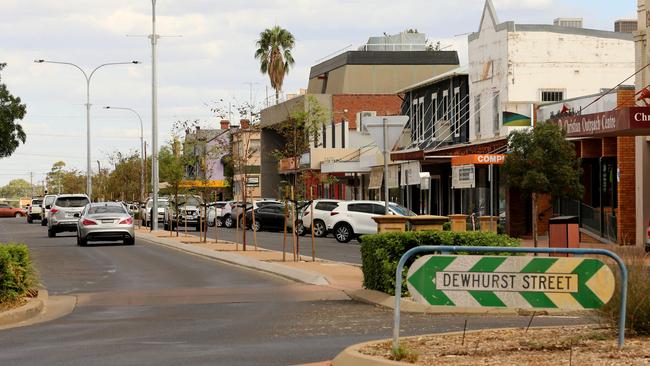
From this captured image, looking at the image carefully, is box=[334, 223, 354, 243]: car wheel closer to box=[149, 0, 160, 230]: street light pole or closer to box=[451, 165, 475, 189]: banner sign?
box=[451, 165, 475, 189]: banner sign

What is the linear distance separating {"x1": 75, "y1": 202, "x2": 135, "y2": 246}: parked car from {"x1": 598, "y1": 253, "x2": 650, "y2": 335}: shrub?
30.0 metres

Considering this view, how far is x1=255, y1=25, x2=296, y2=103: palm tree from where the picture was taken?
9469cm

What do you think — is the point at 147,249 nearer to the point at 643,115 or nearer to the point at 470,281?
the point at 643,115

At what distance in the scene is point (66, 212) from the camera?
163 feet

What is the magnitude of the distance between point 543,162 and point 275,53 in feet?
200

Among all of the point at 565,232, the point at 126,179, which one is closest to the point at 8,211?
the point at 126,179

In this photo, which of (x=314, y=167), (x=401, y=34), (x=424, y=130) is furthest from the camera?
(x=401, y=34)

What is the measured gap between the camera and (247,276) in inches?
998

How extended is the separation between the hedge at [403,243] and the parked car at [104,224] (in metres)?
22.3

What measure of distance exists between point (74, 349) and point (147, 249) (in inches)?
1012

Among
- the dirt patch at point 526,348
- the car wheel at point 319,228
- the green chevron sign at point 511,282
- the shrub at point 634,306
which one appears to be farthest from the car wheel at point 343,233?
the green chevron sign at point 511,282

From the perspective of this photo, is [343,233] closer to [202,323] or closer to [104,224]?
[104,224]

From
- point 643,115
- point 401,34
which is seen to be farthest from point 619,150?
point 401,34

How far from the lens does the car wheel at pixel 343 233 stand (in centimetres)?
4653
